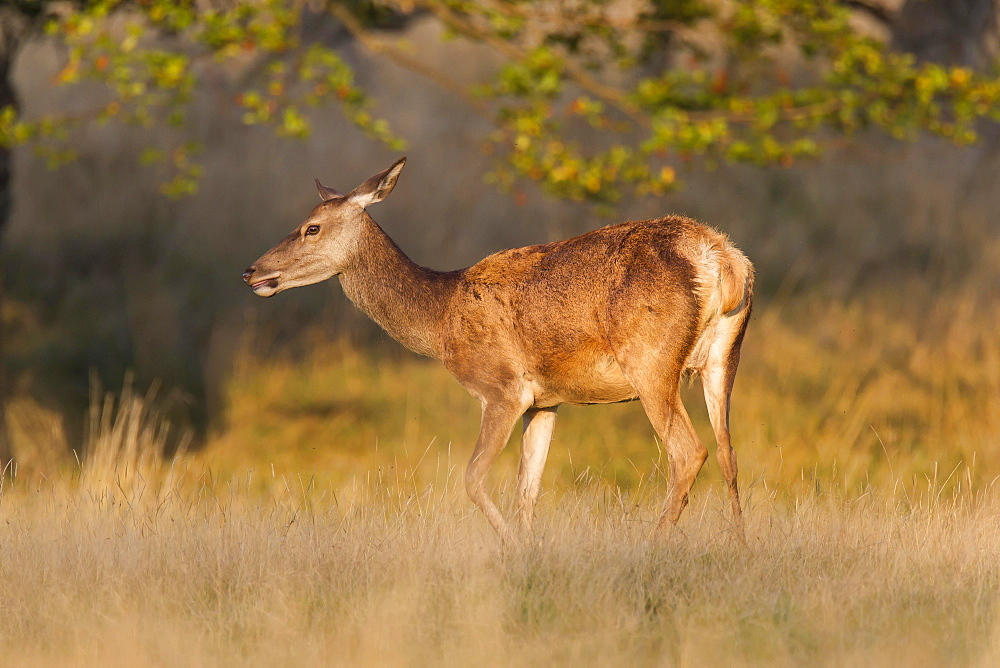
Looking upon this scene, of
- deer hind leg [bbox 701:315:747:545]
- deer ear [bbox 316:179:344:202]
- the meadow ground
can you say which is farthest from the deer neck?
deer hind leg [bbox 701:315:747:545]

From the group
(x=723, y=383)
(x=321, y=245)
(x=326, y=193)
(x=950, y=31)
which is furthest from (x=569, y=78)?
(x=950, y=31)

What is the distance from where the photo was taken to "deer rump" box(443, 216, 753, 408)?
5.80m

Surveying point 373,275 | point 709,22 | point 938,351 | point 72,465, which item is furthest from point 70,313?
point 938,351

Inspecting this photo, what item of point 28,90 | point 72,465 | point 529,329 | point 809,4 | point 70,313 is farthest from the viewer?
point 28,90

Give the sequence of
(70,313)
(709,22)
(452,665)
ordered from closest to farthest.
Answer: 1. (452,665)
2. (709,22)
3. (70,313)

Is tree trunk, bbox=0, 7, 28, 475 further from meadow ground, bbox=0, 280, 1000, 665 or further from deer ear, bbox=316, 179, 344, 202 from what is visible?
deer ear, bbox=316, 179, 344, 202

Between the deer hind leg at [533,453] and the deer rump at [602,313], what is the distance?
0.32 m

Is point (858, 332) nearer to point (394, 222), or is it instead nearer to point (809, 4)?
point (809, 4)

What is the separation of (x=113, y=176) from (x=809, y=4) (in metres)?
7.71

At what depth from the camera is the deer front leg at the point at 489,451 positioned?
5.95 meters

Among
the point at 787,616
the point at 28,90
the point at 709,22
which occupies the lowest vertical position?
the point at 28,90

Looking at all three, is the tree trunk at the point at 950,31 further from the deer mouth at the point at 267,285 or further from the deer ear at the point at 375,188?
the deer mouth at the point at 267,285

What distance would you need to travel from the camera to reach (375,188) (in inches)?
254

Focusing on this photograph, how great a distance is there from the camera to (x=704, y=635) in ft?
14.3
